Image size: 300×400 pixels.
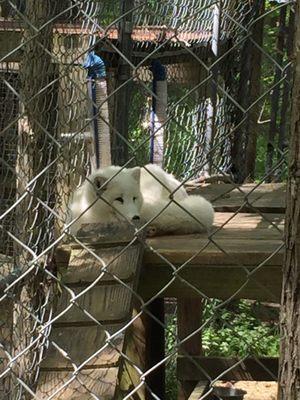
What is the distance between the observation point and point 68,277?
215cm

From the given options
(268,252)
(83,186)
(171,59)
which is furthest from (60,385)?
(171,59)

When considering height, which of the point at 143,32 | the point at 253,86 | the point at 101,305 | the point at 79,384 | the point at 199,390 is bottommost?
the point at 199,390

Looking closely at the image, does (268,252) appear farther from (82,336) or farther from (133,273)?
(82,336)

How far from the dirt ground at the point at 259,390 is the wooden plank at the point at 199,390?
143 centimetres

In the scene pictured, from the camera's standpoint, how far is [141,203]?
3752mm

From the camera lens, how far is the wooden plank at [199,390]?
3.85m

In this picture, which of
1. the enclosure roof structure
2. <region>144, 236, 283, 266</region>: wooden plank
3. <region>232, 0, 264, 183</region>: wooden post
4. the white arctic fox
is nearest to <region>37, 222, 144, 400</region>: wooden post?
<region>144, 236, 283, 266</region>: wooden plank

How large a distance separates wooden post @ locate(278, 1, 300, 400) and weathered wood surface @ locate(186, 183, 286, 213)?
1987mm

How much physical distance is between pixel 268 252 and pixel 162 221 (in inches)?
31.2

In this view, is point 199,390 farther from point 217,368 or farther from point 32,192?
point 32,192

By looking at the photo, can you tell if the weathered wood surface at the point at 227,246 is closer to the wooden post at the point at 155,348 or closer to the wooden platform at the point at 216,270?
the wooden platform at the point at 216,270

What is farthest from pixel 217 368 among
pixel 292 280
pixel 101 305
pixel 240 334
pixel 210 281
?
pixel 292 280

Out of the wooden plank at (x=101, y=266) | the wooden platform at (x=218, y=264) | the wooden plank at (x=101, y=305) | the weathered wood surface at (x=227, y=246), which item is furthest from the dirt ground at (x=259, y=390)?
the wooden plank at (x=101, y=305)

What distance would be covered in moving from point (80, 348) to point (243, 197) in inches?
68.1
